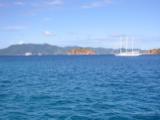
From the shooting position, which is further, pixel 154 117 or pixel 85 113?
pixel 85 113

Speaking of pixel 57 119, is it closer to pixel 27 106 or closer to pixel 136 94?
pixel 27 106

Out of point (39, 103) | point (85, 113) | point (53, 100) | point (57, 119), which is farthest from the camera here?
point (53, 100)

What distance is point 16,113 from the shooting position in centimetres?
2341

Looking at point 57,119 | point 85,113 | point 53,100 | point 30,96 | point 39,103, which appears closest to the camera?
point 57,119

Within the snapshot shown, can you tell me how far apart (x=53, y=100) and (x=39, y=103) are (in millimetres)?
2314

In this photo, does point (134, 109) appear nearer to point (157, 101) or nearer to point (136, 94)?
point (157, 101)

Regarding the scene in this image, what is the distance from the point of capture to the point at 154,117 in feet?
70.3

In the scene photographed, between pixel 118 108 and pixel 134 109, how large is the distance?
1494mm

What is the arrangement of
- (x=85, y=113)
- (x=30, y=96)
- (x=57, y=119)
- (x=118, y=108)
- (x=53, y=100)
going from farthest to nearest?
(x=30, y=96) < (x=53, y=100) < (x=118, y=108) < (x=85, y=113) < (x=57, y=119)

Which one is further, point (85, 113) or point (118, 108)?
point (118, 108)

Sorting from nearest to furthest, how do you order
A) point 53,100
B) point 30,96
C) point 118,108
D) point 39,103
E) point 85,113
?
point 85,113
point 118,108
point 39,103
point 53,100
point 30,96

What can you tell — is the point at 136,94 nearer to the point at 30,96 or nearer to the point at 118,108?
the point at 118,108

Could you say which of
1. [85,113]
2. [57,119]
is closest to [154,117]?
[85,113]

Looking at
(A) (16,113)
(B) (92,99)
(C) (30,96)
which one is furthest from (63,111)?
(C) (30,96)
